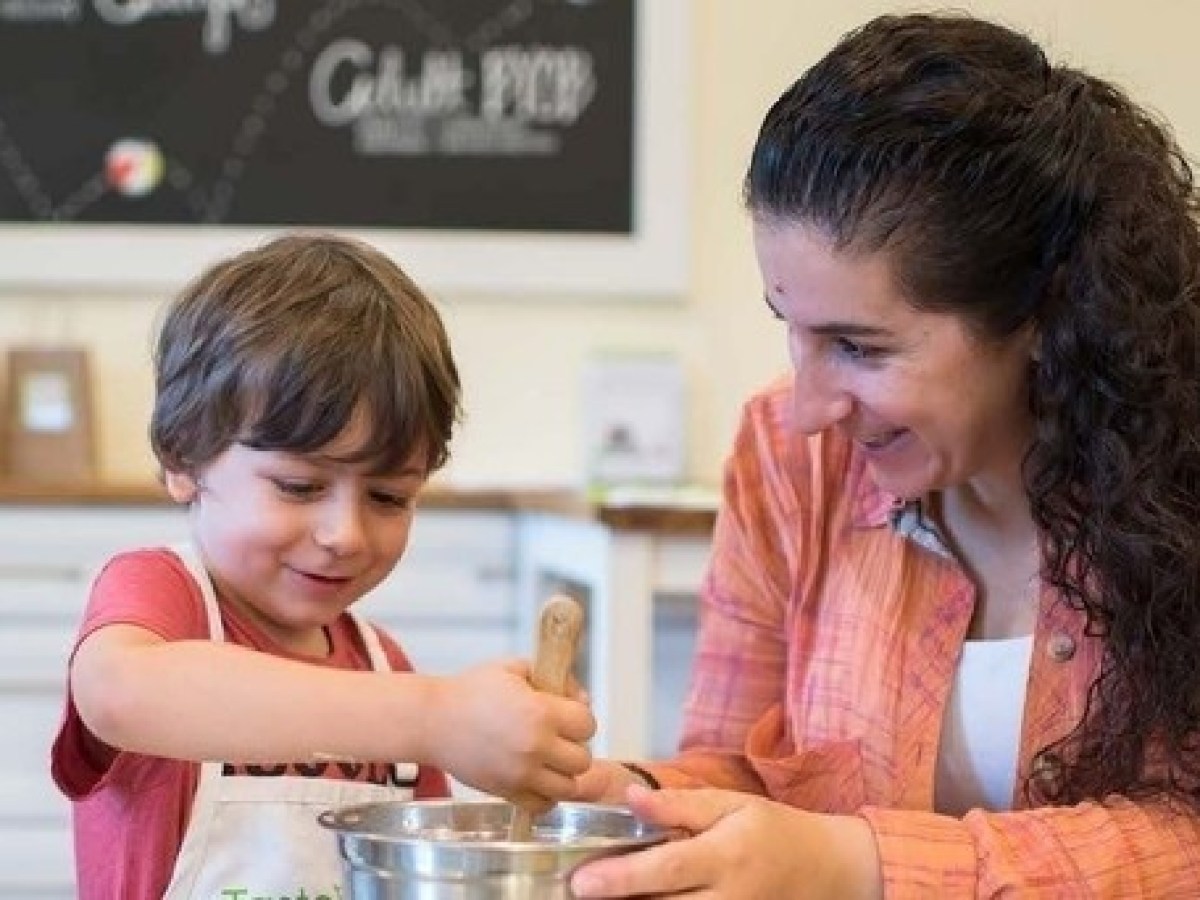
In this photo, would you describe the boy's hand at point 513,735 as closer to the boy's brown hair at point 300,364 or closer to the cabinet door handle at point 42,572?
the boy's brown hair at point 300,364

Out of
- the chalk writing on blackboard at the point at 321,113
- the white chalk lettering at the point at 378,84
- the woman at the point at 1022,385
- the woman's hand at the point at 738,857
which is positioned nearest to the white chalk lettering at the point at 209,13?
the chalk writing on blackboard at the point at 321,113

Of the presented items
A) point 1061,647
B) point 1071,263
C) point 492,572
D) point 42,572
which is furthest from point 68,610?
point 1071,263

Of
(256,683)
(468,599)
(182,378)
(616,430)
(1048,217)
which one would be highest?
(1048,217)

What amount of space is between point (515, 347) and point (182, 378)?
196 cm

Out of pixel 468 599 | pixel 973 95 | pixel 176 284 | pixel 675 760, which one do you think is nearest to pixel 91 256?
pixel 176 284

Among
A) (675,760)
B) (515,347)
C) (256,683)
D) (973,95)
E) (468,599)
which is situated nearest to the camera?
(256,683)

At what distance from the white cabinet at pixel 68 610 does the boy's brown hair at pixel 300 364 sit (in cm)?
161

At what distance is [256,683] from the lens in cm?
122

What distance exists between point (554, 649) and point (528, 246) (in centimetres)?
229

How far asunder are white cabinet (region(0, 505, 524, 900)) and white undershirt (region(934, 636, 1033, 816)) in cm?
162

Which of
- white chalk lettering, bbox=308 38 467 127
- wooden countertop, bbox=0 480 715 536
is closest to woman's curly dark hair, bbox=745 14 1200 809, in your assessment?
wooden countertop, bbox=0 480 715 536

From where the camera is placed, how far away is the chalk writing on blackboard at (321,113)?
336 centimetres

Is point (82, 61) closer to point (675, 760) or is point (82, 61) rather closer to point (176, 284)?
point (176, 284)

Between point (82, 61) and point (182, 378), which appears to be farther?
point (82, 61)
